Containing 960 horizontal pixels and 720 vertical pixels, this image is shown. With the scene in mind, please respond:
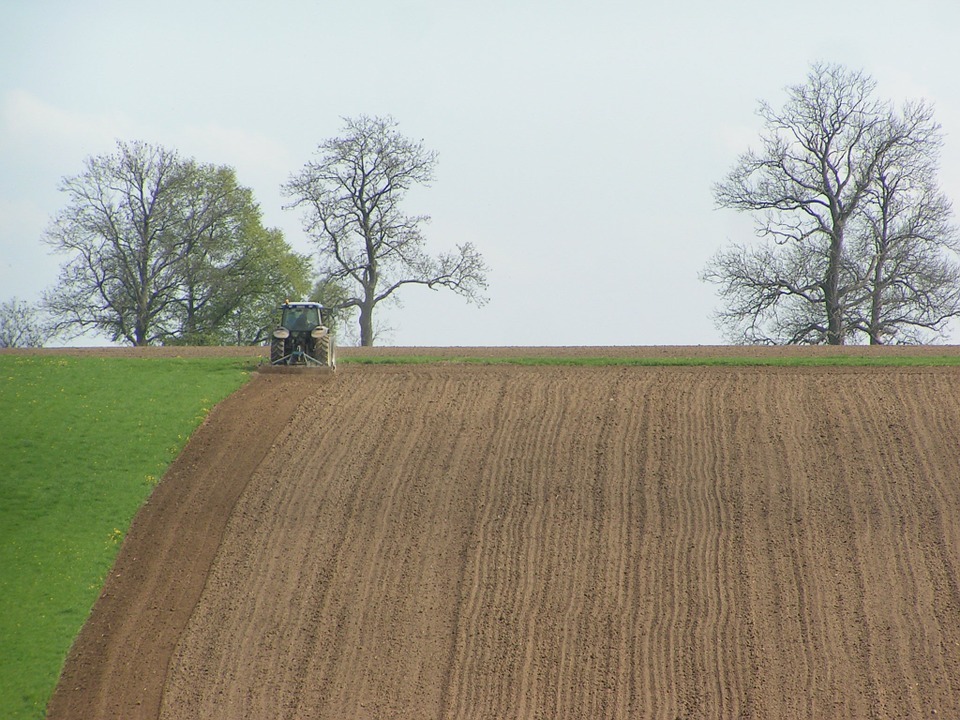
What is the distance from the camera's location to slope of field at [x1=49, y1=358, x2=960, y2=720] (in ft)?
64.1

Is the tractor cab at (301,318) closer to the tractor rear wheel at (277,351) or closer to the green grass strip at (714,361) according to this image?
the tractor rear wheel at (277,351)

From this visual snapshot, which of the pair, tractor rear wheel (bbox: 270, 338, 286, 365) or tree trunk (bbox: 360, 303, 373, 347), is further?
tree trunk (bbox: 360, 303, 373, 347)

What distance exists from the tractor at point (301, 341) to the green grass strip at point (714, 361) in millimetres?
1692

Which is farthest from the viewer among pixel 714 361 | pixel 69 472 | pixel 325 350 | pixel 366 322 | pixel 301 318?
pixel 366 322

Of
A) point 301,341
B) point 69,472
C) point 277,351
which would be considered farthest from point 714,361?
point 69,472

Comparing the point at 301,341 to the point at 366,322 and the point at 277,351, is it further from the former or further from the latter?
the point at 366,322

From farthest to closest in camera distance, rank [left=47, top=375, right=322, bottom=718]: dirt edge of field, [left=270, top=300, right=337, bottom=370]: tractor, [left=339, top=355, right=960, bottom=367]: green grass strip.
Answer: [left=270, top=300, right=337, bottom=370]: tractor
[left=339, top=355, right=960, bottom=367]: green grass strip
[left=47, top=375, right=322, bottom=718]: dirt edge of field

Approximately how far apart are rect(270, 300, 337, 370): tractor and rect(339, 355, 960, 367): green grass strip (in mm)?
1692

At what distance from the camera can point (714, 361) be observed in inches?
1289

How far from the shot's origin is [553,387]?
98.9 feet

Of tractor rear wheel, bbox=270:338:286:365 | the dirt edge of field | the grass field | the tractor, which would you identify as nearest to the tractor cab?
the tractor

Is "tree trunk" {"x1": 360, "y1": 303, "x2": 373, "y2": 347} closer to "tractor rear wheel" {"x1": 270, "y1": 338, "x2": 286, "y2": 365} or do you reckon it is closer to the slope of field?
"tractor rear wheel" {"x1": 270, "y1": 338, "x2": 286, "y2": 365}

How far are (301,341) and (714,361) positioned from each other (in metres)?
11.2

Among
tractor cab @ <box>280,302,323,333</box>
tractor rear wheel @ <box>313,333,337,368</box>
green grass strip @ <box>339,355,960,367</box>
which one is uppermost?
tractor cab @ <box>280,302,323,333</box>
